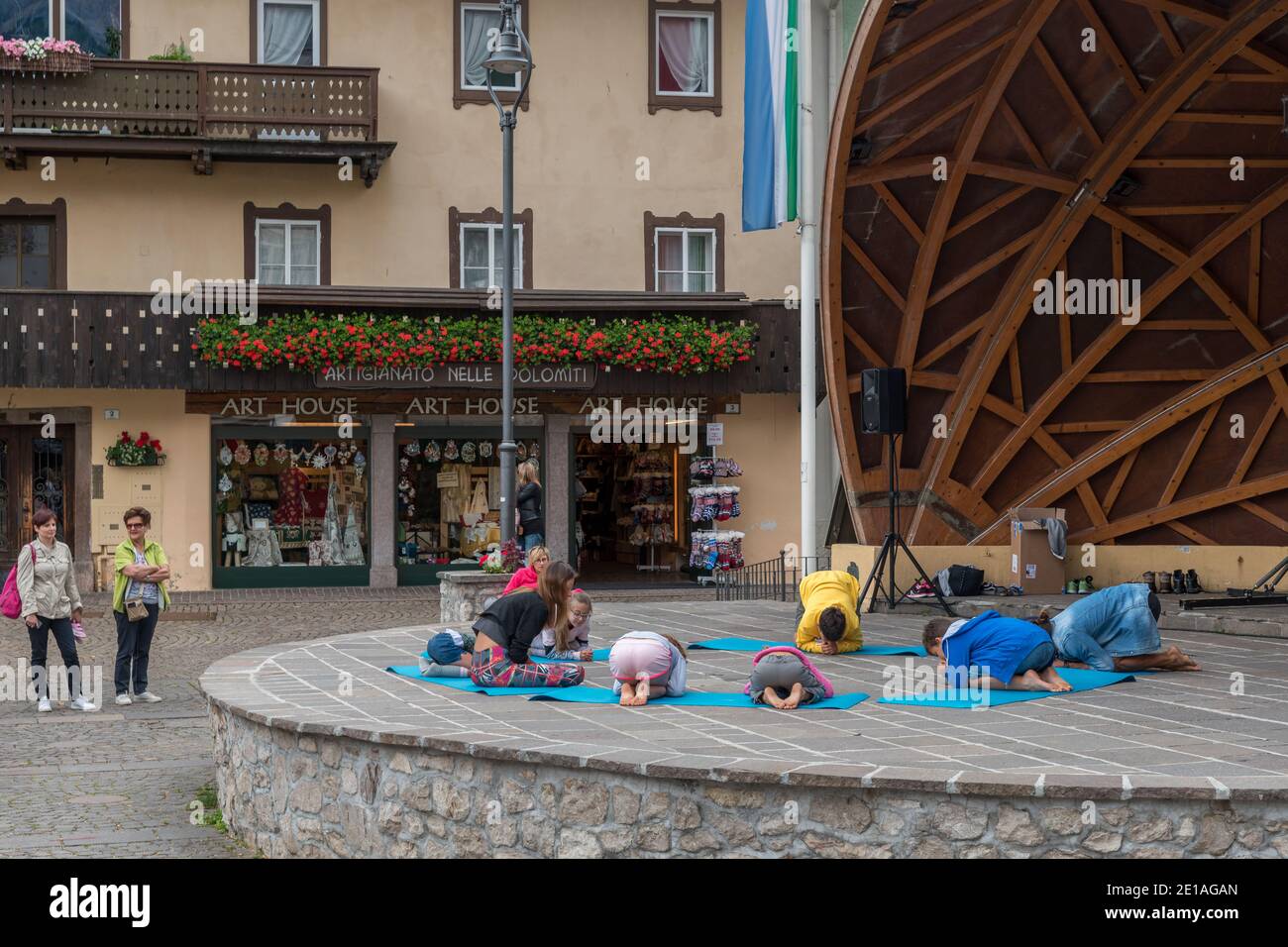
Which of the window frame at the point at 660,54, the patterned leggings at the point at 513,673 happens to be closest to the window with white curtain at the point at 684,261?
the window frame at the point at 660,54

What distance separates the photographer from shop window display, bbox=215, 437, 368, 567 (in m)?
29.1

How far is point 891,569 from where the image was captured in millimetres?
18438

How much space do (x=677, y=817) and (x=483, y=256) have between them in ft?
75.2

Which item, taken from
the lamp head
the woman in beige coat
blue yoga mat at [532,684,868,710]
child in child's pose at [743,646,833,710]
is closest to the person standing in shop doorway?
the lamp head

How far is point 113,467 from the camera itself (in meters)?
28.5

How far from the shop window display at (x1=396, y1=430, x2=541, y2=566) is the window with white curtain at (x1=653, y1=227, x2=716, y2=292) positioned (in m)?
4.04
